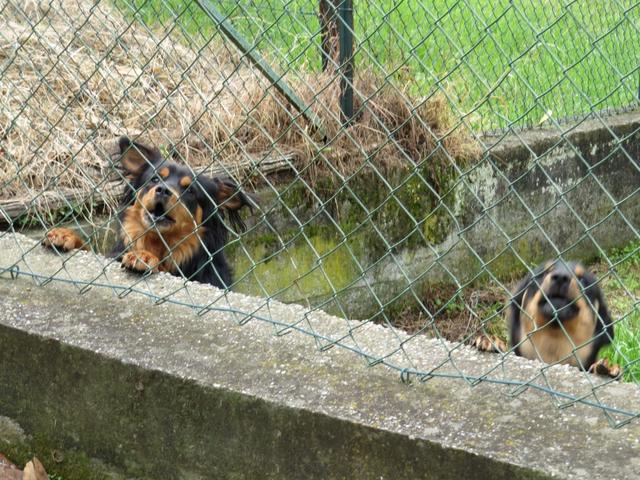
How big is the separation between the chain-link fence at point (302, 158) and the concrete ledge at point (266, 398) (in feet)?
1.07

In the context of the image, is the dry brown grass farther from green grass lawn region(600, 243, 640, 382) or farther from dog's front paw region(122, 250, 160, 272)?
dog's front paw region(122, 250, 160, 272)

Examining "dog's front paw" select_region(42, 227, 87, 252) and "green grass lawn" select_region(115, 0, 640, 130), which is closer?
"dog's front paw" select_region(42, 227, 87, 252)

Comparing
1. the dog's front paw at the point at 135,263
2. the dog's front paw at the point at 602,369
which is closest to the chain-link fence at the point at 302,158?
the dog's front paw at the point at 135,263

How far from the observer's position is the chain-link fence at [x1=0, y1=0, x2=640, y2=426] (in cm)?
500

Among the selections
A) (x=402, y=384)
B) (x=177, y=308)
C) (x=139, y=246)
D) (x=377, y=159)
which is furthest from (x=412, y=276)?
(x=402, y=384)

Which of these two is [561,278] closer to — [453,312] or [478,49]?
[453,312]

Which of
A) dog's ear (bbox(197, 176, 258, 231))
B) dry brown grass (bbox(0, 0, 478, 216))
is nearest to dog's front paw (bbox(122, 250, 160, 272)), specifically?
dog's ear (bbox(197, 176, 258, 231))

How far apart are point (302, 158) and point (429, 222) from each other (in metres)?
1.24

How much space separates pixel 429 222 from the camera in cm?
699

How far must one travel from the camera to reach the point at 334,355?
314cm

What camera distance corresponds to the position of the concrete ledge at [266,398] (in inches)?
104

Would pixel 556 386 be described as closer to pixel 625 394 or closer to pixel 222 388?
pixel 625 394

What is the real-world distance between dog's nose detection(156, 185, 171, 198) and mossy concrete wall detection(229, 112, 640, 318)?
0.69 meters

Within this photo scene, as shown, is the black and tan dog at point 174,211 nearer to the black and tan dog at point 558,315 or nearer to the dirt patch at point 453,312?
the black and tan dog at point 558,315
